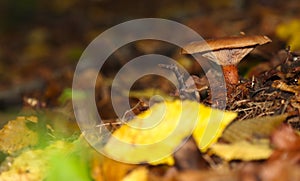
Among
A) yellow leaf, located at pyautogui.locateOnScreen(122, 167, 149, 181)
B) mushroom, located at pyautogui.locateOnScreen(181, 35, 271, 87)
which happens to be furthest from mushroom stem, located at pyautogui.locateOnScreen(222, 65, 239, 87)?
yellow leaf, located at pyautogui.locateOnScreen(122, 167, 149, 181)

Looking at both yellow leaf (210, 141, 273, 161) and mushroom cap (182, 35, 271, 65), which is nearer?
yellow leaf (210, 141, 273, 161)

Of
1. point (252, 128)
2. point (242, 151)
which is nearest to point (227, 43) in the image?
point (252, 128)

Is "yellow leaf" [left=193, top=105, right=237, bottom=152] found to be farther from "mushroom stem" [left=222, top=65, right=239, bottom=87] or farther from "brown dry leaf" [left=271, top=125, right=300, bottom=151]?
"mushroom stem" [left=222, top=65, right=239, bottom=87]

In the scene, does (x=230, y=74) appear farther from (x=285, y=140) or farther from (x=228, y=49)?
(x=285, y=140)

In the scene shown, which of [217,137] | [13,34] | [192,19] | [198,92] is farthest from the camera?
[13,34]

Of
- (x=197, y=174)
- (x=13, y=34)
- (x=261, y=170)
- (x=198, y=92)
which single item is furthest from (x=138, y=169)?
(x=13, y=34)

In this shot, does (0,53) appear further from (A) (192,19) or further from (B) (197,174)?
(B) (197,174)

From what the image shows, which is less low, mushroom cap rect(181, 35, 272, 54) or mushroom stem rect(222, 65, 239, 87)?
mushroom cap rect(181, 35, 272, 54)
